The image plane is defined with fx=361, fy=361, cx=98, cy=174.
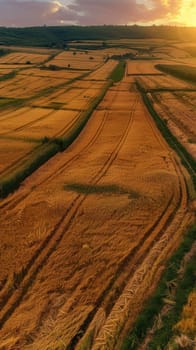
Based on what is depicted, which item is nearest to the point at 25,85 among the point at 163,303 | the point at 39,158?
the point at 39,158

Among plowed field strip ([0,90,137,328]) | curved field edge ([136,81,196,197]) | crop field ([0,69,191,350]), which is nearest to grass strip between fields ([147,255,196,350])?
crop field ([0,69,191,350])

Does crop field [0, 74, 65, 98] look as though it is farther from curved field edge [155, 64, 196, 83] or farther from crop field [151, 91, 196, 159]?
curved field edge [155, 64, 196, 83]

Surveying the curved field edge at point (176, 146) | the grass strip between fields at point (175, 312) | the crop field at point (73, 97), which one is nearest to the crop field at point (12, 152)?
the curved field edge at point (176, 146)

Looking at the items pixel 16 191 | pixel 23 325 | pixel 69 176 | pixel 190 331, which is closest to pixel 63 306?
pixel 23 325

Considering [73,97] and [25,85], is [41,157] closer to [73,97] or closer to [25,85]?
[73,97]

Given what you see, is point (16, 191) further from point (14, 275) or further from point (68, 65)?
point (68, 65)

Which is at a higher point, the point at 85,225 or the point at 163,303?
the point at 85,225
